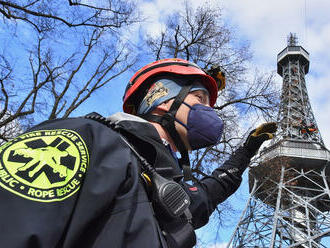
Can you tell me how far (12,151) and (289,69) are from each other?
42.9 m

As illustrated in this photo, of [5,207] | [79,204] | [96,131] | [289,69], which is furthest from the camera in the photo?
[289,69]

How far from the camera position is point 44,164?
1.04 meters

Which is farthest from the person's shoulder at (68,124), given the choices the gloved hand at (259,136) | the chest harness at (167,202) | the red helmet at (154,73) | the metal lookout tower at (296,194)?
the metal lookout tower at (296,194)

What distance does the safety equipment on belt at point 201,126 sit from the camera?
7.09 feet

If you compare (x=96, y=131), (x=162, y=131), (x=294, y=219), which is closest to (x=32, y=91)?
(x=162, y=131)

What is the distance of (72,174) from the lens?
3.44ft

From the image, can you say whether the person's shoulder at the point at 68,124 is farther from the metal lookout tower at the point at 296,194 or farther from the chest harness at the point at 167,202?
the metal lookout tower at the point at 296,194

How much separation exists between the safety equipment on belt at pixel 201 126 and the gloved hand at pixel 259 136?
3.38 ft

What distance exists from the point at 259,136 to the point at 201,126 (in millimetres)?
1217

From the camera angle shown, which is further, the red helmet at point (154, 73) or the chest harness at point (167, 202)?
the red helmet at point (154, 73)

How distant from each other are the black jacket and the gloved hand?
7.18 ft

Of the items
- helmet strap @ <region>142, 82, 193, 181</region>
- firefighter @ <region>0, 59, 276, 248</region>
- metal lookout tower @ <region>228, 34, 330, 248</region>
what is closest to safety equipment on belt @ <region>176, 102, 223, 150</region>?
helmet strap @ <region>142, 82, 193, 181</region>

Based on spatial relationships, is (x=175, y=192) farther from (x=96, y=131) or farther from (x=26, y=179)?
(x=26, y=179)

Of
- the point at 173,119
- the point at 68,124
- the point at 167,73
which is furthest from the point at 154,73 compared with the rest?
the point at 68,124
